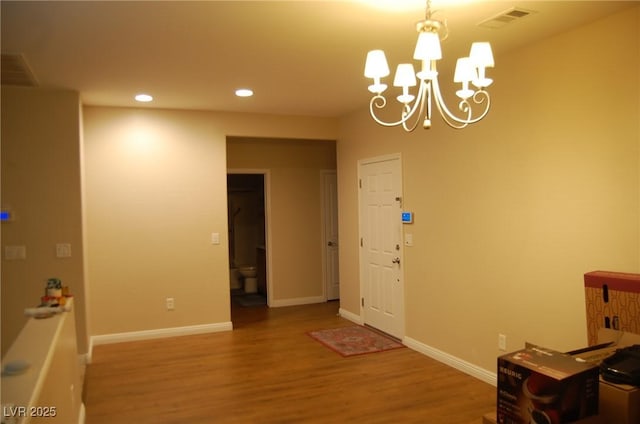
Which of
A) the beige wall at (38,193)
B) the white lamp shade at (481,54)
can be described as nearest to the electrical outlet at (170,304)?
the beige wall at (38,193)

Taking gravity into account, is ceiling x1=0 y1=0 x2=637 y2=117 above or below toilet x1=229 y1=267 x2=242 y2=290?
above

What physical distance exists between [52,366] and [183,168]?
3.68 metres

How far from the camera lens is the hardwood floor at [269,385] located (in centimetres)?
348

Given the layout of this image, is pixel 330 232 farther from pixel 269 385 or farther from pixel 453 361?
pixel 269 385

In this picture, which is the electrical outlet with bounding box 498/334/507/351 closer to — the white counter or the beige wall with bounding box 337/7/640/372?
the beige wall with bounding box 337/7/640/372

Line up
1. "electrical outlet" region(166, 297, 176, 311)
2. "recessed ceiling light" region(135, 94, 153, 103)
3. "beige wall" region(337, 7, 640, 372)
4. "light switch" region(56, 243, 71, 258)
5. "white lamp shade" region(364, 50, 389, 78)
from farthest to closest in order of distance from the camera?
"electrical outlet" region(166, 297, 176, 311) < "recessed ceiling light" region(135, 94, 153, 103) < "light switch" region(56, 243, 71, 258) < "beige wall" region(337, 7, 640, 372) < "white lamp shade" region(364, 50, 389, 78)

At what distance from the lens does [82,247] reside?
4.60m

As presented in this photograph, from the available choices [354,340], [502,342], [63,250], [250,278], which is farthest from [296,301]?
[502,342]

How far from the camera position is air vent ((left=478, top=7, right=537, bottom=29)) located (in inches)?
112

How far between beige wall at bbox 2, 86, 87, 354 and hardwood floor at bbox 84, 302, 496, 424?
920mm

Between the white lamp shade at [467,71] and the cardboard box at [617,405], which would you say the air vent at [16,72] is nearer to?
the white lamp shade at [467,71]

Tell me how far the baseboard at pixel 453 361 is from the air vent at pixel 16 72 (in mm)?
4227

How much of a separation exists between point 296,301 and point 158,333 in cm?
226

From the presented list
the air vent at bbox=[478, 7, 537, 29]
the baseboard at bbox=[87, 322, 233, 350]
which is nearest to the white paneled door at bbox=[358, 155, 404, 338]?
the baseboard at bbox=[87, 322, 233, 350]
